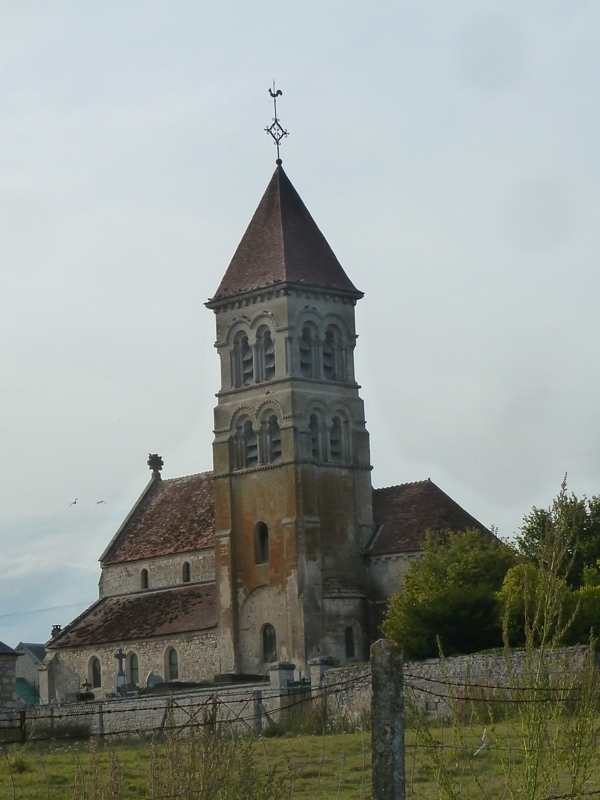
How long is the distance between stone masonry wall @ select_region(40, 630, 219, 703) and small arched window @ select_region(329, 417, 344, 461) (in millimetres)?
8163

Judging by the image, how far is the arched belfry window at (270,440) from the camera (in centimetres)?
5666

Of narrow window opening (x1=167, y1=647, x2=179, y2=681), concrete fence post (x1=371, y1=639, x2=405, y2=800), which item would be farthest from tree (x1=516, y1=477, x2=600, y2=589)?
concrete fence post (x1=371, y1=639, x2=405, y2=800)

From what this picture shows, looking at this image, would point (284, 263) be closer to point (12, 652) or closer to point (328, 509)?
point (328, 509)

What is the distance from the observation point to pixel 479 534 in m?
52.9

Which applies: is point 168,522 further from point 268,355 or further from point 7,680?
point 7,680

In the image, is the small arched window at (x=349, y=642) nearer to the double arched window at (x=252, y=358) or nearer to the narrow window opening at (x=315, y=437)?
the narrow window opening at (x=315, y=437)

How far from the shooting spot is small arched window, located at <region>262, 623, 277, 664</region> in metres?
55.1

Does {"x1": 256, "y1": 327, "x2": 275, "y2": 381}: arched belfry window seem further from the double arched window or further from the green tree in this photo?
the green tree

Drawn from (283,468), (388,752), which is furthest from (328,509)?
(388,752)

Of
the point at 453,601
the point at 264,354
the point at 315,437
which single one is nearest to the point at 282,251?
the point at 264,354

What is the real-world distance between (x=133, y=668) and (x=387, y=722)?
49.6 metres

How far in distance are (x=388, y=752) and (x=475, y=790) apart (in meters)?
10.00

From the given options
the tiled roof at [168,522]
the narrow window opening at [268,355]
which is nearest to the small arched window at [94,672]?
the tiled roof at [168,522]

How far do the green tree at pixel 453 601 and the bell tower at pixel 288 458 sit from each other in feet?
16.0
